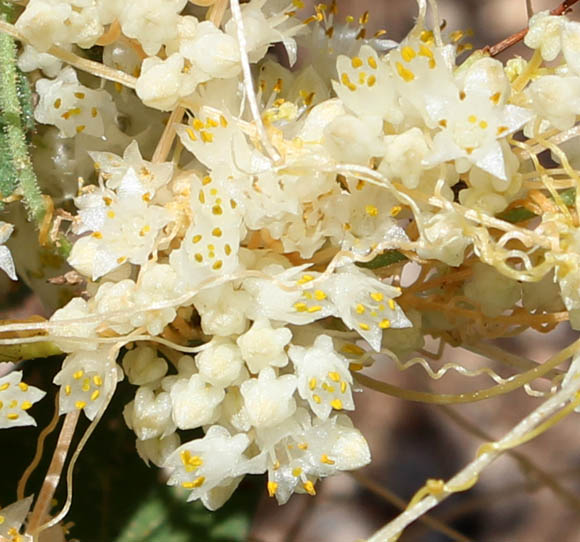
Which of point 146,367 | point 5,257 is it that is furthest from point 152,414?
point 5,257

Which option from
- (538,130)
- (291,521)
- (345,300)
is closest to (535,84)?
(538,130)

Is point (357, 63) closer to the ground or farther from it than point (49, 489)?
farther from it

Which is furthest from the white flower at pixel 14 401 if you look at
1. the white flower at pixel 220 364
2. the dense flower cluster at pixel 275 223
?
the white flower at pixel 220 364

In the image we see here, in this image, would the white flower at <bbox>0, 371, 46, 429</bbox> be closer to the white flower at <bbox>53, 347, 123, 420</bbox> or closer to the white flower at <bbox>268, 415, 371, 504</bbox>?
the white flower at <bbox>53, 347, 123, 420</bbox>

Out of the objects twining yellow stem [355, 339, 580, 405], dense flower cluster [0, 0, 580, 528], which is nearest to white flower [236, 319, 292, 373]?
dense flower cluster [0, 0, 580, 528]

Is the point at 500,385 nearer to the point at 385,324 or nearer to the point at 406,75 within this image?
the point at 385,324

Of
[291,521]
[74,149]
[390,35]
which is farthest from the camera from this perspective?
[390,35]

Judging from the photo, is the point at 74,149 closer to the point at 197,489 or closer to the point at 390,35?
the point at 197,489
